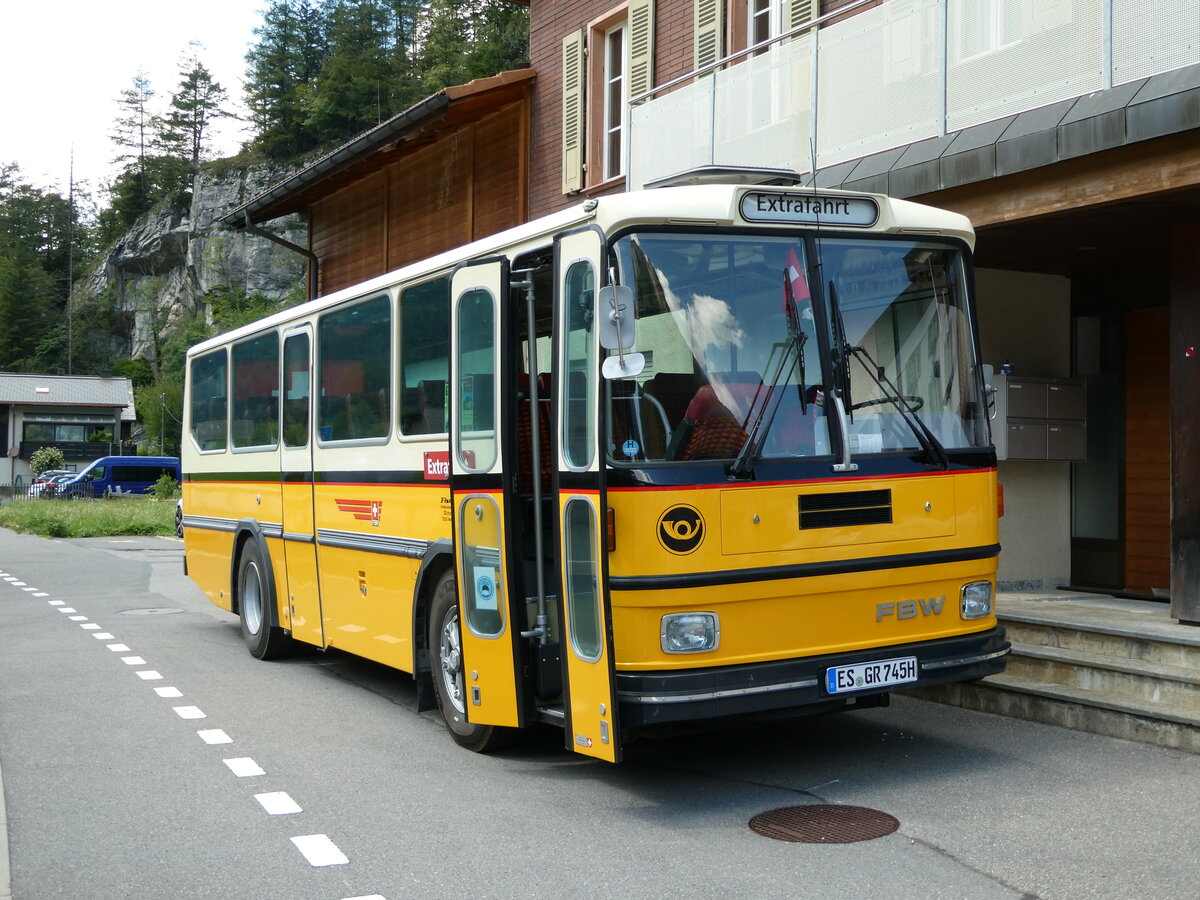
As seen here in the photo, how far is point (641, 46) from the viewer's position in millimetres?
16609

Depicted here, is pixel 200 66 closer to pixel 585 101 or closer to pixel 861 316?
pixel 585 101

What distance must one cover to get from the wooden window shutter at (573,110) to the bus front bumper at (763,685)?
1202 cm

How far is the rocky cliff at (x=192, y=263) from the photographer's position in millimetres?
84500

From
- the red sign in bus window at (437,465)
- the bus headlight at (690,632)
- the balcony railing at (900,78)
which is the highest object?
the balcony railing at (900,78)

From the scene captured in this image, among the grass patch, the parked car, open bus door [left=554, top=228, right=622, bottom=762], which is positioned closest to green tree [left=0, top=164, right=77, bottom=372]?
the parked car

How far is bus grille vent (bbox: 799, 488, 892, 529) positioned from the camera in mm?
6344

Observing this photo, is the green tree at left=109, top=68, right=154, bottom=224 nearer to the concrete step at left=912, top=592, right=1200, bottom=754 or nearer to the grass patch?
the grass patch

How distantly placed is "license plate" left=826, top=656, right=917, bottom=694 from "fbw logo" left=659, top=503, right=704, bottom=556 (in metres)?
0.95

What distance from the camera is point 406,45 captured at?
271ft

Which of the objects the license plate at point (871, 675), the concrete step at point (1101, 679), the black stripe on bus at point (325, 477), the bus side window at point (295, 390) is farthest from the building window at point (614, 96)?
the license plate at point (871, 675)

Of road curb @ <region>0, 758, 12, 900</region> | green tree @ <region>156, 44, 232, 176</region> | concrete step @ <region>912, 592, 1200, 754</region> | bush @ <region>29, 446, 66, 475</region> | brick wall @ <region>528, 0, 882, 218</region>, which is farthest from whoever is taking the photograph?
green tree @ <region>156, 44, 232, 176</region>

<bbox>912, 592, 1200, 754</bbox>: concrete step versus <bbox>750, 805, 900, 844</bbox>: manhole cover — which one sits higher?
<bbox>912, 592, 1200, 754</bbox>: concrete step

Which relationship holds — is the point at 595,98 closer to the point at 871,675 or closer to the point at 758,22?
the point at 758,22

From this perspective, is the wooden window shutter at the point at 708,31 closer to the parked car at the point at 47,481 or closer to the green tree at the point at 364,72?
the parked car at the point at 47,481
